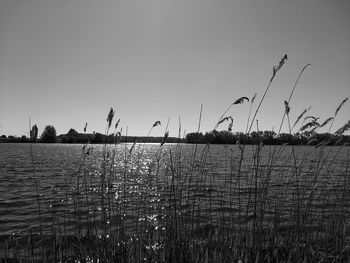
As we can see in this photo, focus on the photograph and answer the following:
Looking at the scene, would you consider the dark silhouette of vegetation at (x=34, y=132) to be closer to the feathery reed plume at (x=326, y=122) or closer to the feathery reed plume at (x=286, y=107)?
the feathery reed plume at (x=286, y=107)

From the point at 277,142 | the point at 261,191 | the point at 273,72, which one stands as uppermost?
the point at 273,72

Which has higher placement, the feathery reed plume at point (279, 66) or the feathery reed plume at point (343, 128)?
the feathery reed plume at point (279, 66)

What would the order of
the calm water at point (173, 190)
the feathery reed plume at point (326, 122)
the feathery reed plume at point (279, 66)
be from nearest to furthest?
the feathery reed plume at point (279, 66), the feathery reed plume at point (326, 122), the calm water at point (173, 190)

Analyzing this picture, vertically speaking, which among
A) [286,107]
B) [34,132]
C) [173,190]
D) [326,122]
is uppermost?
A: [286,107]

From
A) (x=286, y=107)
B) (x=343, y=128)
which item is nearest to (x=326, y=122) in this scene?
(x=343, y=128)

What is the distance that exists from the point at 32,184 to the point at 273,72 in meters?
14.6

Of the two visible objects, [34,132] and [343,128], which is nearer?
[34,132]

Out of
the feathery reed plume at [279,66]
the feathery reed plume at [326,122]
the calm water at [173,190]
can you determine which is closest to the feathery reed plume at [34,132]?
the calm water at [173,190]

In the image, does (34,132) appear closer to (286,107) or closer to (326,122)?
(286,107)

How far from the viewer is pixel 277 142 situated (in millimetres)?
5184

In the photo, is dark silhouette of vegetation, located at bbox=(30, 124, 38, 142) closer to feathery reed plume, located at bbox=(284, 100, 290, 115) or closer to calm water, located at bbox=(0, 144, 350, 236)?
calm water, located at bbox=(0, 144, 350, 236)

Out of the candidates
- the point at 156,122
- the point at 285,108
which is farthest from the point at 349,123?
the point at 156,122

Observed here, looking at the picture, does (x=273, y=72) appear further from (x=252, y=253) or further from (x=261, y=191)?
(x=252, y=253)

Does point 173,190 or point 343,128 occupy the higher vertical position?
point 343,128
